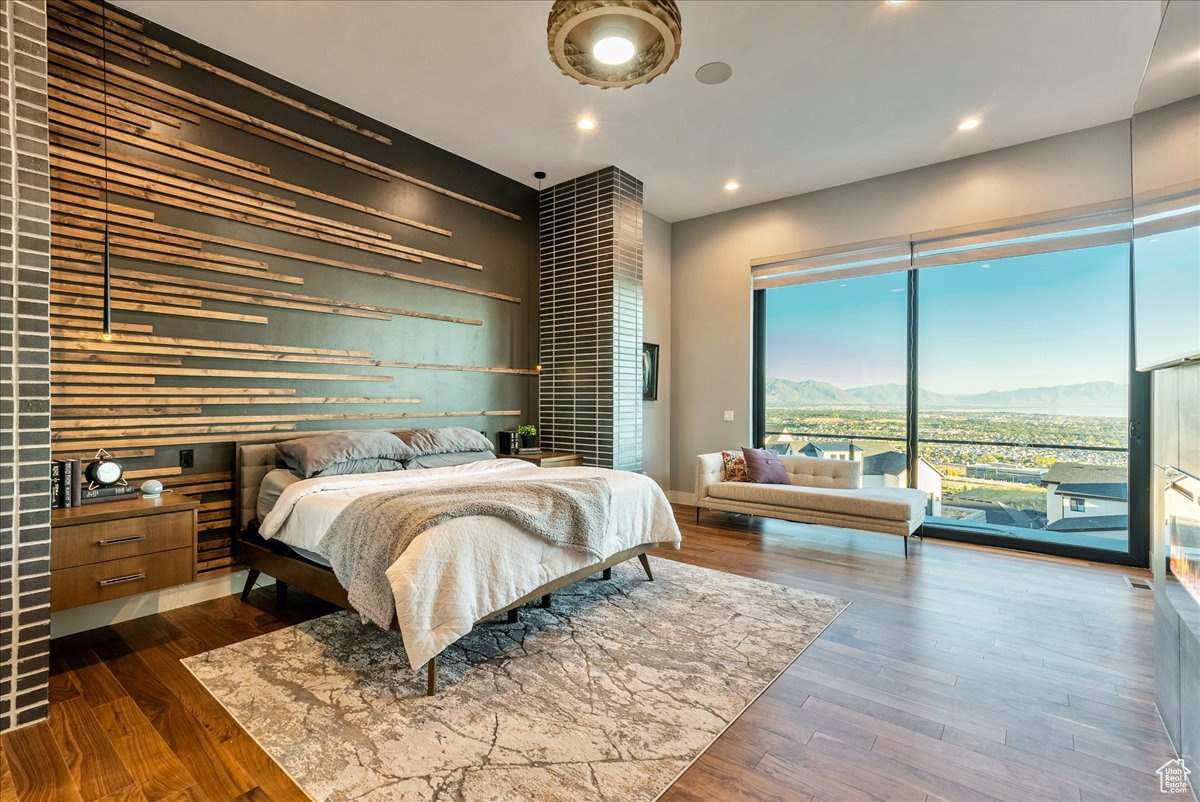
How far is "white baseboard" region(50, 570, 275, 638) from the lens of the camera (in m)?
2.76

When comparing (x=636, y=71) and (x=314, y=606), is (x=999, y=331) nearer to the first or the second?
(x=636, y=71)

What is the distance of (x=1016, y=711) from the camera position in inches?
84.1

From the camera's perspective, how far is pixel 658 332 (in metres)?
6.38

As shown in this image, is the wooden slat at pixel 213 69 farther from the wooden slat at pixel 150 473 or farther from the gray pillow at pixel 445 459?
the gray pillow at pixel 445 459

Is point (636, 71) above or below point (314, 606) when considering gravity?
above

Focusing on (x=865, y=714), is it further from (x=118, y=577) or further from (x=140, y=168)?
(x=140, y=168)

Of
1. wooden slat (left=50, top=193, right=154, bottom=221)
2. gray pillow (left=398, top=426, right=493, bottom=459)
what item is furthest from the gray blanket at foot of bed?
wooden slat (left=50, top=193, right=154, bottom=221)

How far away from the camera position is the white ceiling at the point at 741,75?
2977 millimetres

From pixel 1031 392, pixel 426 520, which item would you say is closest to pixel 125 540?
pixel 426 520

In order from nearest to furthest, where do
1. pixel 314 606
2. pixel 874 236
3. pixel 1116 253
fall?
pixel 314 606
pixel 1116 253
pixel 874 236

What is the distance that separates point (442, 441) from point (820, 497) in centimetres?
315

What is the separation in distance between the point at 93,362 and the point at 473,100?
110 inches

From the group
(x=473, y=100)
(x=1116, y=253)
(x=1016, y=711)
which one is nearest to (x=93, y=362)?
(x=473, y=100)

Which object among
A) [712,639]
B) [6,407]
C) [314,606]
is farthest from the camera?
[314,606]
